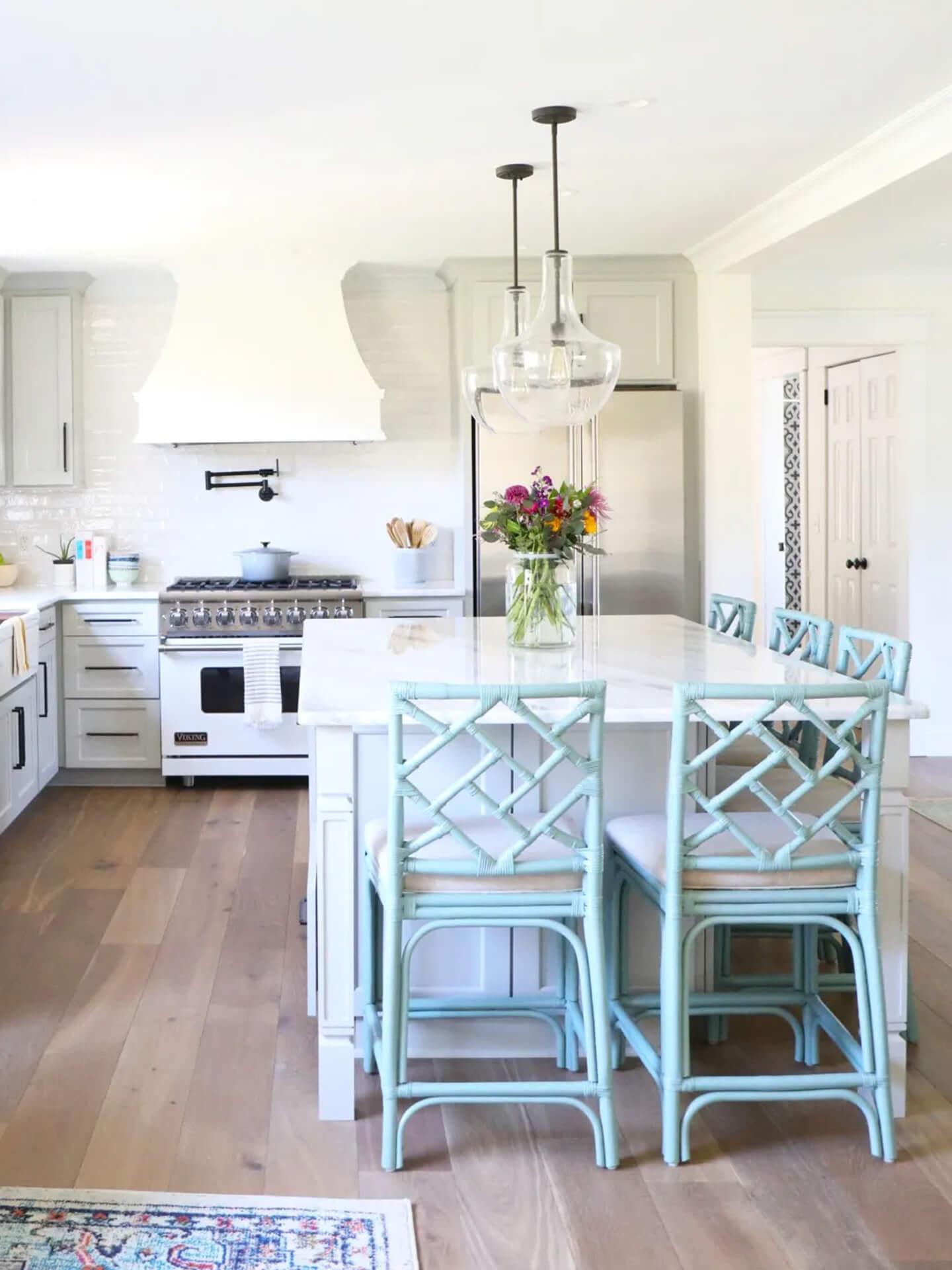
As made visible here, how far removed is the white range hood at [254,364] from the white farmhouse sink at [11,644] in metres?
1.04

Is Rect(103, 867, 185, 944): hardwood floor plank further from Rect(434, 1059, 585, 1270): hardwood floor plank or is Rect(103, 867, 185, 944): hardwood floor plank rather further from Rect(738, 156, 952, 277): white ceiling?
Rect(738, 156, 952, 277): white ceiling

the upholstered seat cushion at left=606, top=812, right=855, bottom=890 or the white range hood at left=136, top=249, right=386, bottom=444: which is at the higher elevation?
the white range hood at left=136, top=249, right=386, bottom=444

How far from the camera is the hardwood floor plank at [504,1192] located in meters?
2.30

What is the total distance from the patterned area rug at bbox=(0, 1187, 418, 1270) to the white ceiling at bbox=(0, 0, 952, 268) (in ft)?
8.17

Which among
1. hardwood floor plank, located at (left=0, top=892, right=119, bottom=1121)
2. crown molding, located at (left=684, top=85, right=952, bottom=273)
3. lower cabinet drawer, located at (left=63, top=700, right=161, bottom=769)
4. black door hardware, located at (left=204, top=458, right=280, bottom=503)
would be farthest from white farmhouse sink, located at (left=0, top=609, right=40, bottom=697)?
crown molding, located at (left=684, top=85, right=952, bottom=273)

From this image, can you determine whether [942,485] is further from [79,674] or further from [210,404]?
[79,674]

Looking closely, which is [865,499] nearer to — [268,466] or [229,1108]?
[268,466]

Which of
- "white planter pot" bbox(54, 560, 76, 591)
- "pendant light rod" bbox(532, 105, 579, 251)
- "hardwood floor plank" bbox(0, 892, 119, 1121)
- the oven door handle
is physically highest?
"pendant light rod" bbox(532, 105, 579, 251)

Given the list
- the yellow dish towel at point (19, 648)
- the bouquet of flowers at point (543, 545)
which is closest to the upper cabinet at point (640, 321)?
the bouquet of flowers at point (543, 545)

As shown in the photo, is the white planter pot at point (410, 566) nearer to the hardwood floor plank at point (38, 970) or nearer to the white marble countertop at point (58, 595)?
the white marble countertop at point (58, 595)

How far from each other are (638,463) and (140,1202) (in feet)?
13.8

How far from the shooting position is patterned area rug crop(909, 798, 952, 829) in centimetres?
531

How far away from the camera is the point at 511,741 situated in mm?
3043

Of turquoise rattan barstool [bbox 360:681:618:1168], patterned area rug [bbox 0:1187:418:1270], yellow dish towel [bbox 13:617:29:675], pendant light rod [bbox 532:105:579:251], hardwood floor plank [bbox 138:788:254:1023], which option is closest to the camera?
patterned area rug [bbox 0:1187:418:1270]
